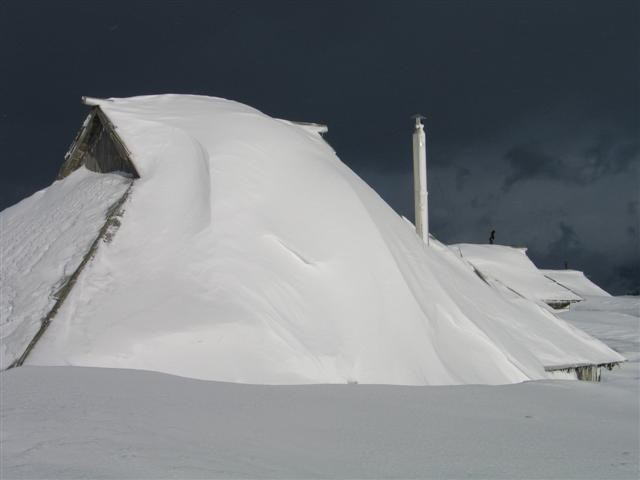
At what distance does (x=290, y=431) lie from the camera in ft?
12.7

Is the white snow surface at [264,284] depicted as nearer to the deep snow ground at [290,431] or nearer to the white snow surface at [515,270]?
the deep snow ground at [290,431]

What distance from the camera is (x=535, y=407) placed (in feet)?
17.7

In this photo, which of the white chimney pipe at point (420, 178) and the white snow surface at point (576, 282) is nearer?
Answer: the white chimney pipe at point (420, 178)

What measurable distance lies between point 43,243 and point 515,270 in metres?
18.2

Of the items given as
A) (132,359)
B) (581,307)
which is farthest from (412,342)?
(581,307)

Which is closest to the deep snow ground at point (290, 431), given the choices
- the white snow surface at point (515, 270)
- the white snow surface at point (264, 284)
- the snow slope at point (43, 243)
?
the white snow surface at point (264, 284)

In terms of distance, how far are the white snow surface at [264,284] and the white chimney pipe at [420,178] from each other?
8.44 ft

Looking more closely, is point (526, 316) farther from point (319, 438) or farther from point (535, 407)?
point (319, 438)

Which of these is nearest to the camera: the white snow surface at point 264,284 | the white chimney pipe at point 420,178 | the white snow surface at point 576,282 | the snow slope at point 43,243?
the white snow surface at point 264,284

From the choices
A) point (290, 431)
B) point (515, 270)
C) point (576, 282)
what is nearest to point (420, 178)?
point (290, 431)

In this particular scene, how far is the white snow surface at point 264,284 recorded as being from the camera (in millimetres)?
6102

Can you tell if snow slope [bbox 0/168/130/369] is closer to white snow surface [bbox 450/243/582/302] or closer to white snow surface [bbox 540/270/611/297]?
white snow surface [bbox 450/243/582/302]

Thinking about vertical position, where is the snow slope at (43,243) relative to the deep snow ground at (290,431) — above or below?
above

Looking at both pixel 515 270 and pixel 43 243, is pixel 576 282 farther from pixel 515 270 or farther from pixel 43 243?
pixel 43 243
